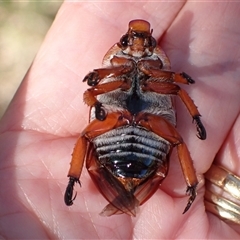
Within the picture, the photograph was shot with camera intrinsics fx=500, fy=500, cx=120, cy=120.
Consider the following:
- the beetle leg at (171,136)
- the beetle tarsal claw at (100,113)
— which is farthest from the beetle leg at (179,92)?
the beetle tarsal claw at (100,113)

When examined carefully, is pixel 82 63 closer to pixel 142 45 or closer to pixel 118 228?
pixel 142 45

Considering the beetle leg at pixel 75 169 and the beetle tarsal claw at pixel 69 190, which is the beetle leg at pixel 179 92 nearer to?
the beetle leg at pixel 75 169

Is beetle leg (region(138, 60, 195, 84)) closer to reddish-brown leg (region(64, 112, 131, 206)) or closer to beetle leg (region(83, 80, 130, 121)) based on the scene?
beetle leg (region(83, 80, 130, 121))

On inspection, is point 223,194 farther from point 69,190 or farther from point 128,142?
point 69,190

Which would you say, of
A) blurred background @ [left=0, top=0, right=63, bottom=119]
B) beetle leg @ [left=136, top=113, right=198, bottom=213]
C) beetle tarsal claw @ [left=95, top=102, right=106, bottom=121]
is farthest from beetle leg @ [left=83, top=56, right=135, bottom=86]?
blurred background @ [left=0, top=0, right=63, bottom=119]

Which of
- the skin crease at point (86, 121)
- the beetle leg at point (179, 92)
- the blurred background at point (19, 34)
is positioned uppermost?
the beetle leg at point (179, 92)

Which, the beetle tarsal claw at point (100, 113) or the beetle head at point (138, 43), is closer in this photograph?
the beetle tarsal claw at point (100, 113)

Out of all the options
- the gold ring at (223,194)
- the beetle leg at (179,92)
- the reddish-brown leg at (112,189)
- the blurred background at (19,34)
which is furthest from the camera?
the blurred background at (19,34)
